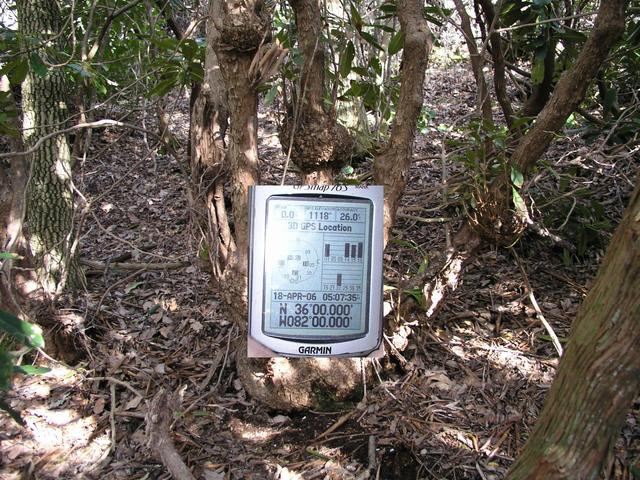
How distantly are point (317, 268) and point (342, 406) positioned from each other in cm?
72

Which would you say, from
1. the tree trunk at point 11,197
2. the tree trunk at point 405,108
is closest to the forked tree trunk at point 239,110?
the tree trunk at point 405,108

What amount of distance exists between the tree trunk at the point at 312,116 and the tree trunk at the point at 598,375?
1228 millimetres

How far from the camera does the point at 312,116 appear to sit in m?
2.31

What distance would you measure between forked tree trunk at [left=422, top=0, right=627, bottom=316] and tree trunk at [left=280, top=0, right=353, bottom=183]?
0.79 m

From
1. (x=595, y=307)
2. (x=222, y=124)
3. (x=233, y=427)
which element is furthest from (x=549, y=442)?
(x=222, y=124)

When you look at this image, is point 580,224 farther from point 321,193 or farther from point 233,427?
point 233,427

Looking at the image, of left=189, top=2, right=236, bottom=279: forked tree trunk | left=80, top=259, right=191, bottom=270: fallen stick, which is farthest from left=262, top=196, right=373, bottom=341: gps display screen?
left=80, top=259, right=191, bottom=270: fallen stick

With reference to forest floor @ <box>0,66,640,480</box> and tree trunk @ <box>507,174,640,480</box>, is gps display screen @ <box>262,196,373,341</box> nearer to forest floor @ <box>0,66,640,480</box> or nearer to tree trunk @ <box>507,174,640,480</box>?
forest floor @ <box>0,66,640,480</box>

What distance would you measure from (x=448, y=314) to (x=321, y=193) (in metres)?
1.31

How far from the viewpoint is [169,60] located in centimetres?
265

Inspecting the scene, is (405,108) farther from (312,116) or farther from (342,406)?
(342,406)

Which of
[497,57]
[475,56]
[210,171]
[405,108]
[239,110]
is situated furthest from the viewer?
[497,57]

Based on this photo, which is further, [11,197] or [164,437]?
[11,197]

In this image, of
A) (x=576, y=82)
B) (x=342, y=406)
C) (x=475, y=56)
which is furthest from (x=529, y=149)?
(x=342, y=406)
